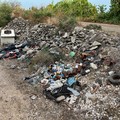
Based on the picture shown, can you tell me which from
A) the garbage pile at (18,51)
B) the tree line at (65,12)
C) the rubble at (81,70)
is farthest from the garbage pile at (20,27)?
the rubble at (81,70)

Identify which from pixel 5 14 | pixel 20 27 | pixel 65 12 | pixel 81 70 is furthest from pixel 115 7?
Answer: pixel 81 70

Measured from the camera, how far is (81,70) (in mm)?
9242

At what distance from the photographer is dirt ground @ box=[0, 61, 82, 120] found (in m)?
7.30

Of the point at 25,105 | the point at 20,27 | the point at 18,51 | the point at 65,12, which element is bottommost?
the point at 25,105

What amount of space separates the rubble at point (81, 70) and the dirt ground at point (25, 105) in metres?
0.26

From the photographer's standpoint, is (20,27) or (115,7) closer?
(20,27)

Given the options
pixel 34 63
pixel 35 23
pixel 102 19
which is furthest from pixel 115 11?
pixel 34 63

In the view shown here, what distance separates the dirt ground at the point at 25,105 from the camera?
7.30 metres

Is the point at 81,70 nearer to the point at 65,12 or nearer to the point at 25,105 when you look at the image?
the point at 25,105

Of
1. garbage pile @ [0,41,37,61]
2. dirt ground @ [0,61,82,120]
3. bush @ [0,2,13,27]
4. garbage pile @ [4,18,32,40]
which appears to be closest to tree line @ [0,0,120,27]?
bush @ [0,2,13,27]

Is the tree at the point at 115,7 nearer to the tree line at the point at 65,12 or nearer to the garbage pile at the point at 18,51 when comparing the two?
the tree line at the point at 65,12

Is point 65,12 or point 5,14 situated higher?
point 65,12

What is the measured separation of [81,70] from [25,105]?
246 centimetres

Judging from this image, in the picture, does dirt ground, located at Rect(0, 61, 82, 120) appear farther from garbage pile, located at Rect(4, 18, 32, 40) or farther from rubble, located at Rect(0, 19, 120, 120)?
garbage pile, located at Rect(4, 18, 32, 40)
